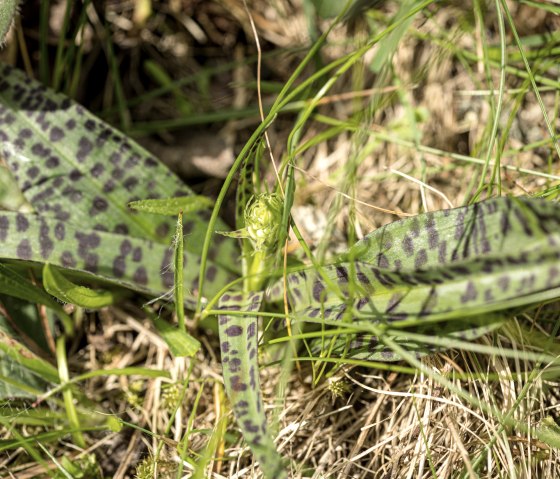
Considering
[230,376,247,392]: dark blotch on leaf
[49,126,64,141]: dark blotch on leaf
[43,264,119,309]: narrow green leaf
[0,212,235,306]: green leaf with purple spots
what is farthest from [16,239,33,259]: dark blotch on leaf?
[230,376,247,392]: dark blotch on leaf

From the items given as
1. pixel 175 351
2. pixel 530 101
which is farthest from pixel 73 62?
pixel 530 101

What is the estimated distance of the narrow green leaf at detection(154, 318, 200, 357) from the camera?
4.96 feet

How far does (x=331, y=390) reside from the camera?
154 cm

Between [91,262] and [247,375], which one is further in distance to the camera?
[91,262]

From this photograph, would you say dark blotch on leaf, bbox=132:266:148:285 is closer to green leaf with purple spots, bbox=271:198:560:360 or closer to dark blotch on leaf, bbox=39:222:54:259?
dark blotch on leaf, bbox=39:222:54:259

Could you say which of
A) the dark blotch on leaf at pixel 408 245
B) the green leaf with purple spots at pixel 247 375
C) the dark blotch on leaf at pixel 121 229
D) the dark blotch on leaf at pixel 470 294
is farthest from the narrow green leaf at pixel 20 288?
the dark blotch on leaf at pixel 470 294

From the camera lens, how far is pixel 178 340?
154 centimetres

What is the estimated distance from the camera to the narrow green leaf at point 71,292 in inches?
52.8

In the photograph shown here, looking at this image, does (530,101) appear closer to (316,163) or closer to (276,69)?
(316,163)

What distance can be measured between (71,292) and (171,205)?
326mm

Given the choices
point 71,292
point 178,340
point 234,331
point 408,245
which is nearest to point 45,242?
point 71,292

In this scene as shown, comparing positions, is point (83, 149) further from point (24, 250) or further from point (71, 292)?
point (71, 292)

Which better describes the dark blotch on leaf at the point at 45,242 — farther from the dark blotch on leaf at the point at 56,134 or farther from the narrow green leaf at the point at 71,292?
the dark blotch on leaf at the point at 56,134

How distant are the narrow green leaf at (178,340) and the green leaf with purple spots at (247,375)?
0.11 metres
